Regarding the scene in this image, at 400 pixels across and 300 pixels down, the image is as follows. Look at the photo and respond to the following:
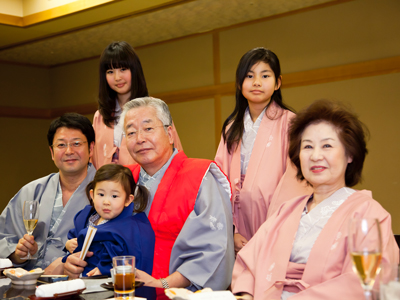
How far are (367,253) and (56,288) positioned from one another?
951 millimetres

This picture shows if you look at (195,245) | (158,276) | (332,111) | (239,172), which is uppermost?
Answer: (332,111)

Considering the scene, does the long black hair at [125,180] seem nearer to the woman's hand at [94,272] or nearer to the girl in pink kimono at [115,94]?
the woman's hand at [94,272]

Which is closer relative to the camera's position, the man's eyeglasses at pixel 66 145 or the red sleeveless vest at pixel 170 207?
the red sleeveless vest at pixel 170 207

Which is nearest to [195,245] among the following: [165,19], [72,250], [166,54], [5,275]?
[72,250]

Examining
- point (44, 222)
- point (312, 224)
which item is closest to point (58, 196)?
point (44, 222)

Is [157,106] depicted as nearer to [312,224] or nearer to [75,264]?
[75,264]

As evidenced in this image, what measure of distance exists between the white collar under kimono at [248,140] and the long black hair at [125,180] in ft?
2.54

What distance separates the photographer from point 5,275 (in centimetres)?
192

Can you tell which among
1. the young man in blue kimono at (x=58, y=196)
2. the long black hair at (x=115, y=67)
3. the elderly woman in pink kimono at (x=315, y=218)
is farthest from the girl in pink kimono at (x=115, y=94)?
the elderly woman in pink kimono at (x=315, y=218)

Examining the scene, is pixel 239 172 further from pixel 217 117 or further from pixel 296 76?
pixel 217 117

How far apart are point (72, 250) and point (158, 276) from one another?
441 millimetres

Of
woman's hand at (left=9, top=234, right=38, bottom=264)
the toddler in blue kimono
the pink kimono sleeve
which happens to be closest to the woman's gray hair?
the toddler in blue kimono

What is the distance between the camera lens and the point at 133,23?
5.72 m

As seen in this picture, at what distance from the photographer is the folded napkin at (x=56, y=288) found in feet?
4.76
